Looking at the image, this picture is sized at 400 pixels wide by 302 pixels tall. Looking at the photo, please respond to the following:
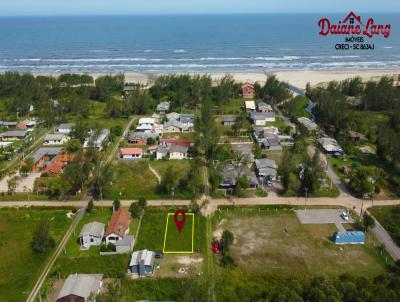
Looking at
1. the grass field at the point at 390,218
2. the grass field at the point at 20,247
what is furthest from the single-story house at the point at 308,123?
the grass field at the point at 20,247

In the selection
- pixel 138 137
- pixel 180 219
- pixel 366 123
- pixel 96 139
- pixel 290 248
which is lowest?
pixel 180 219

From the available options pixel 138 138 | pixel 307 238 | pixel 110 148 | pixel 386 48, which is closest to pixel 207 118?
pixel 138 138

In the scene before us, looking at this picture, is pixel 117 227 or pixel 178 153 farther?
pixel 178 153

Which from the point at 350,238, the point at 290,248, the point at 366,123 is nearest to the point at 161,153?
the point at 290,248

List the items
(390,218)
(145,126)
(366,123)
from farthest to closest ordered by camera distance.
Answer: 1. (366,123)
2. (145,126)
3. (390,218)

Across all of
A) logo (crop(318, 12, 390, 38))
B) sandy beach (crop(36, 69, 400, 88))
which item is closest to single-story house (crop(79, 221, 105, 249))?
logo (crop(318, 12, 390, 38))

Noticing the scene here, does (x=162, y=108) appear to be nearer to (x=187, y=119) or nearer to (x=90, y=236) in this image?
(x=187, y=119)

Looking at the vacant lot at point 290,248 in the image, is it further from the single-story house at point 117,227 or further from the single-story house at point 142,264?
the single-story house at point 117,227
